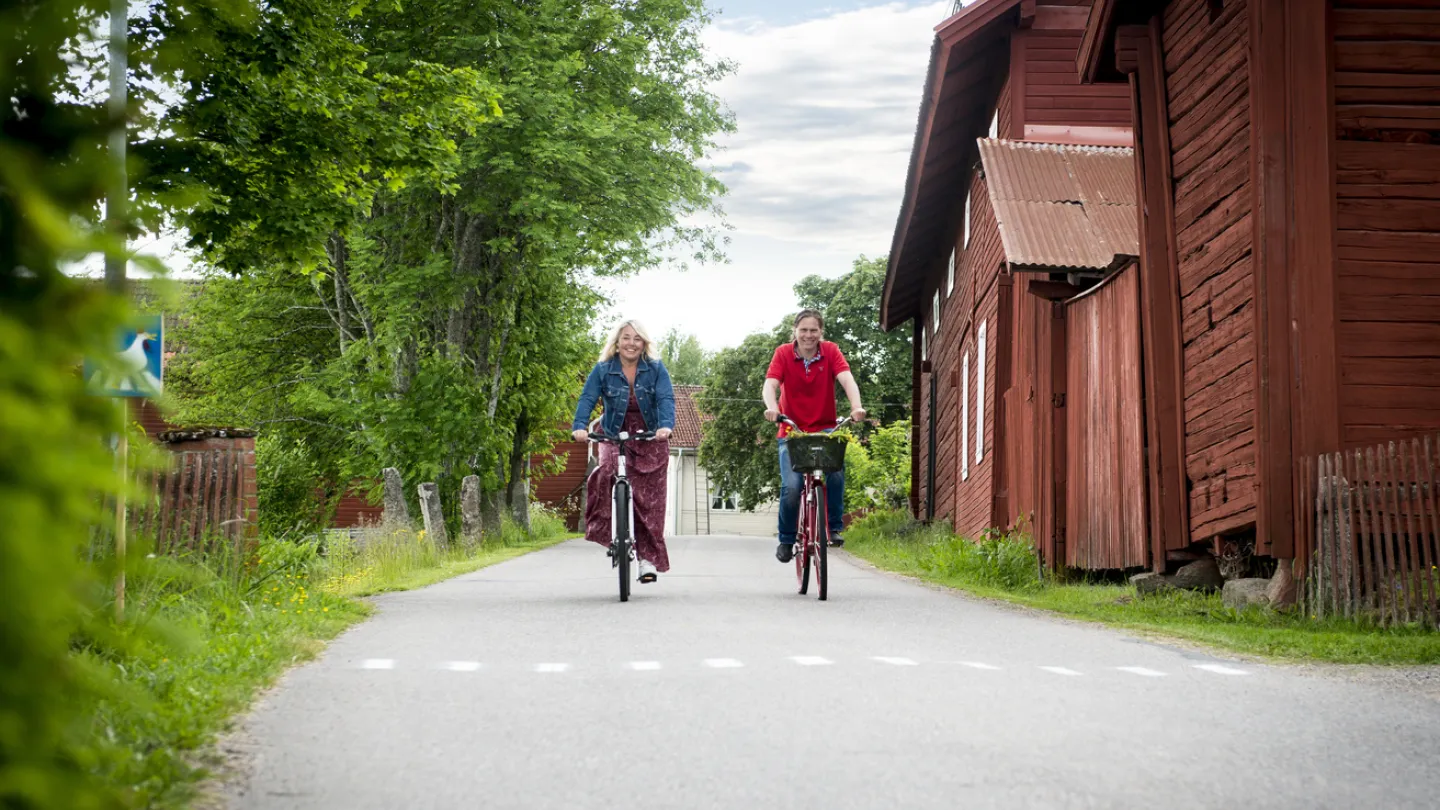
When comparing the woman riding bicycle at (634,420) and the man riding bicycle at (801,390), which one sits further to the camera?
the man riding bicycle at (801,390)

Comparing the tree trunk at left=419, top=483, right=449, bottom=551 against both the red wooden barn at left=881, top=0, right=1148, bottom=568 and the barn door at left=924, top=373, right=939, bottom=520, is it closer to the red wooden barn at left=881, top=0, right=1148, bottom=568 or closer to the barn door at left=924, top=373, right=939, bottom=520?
the red wooden barn at left=881, top=0, right=1148, bottom=568

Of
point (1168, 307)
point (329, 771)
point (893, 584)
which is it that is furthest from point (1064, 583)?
point (329, 771)

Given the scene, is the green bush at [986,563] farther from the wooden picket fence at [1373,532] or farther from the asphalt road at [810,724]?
the asphalt road at [810,724]

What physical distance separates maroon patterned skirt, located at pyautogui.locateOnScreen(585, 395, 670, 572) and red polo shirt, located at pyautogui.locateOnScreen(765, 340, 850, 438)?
1001 mm

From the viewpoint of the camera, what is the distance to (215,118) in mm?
12750

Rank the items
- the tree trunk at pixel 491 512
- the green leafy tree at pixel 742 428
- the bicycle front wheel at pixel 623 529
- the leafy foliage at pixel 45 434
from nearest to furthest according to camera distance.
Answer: the leafy foliage at pixel 45 434, the bicycle front wheel at pixel 623 529, the tree trunk at pixel 491 512, the green leafy tree at pixel 742 428

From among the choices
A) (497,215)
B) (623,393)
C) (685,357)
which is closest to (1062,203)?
(623,393)

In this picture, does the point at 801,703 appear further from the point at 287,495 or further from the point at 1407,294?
the point at 287,495

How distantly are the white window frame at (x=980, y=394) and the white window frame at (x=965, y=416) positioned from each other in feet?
3.41

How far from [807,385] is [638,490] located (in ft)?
4.91

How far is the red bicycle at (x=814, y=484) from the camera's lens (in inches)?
412

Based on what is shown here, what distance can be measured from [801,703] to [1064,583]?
8.62m

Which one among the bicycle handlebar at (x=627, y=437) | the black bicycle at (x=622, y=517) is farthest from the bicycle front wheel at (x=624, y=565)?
the bicycle handlebar at (x=627, y=437)

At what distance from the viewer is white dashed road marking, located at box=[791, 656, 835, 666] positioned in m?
6.96
